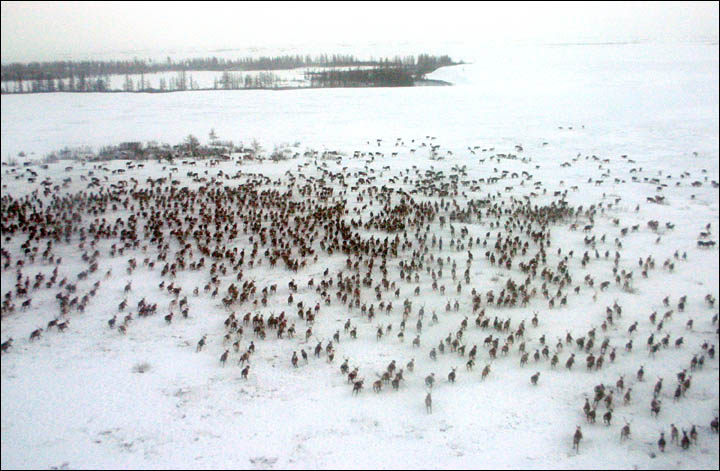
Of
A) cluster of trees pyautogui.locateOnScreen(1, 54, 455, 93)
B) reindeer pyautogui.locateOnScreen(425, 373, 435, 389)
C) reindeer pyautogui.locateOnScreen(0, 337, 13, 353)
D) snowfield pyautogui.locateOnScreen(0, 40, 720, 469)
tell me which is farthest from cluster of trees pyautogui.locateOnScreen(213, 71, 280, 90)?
reindeer pyautogui.locateOnScreen(425, 373, 435, 389)

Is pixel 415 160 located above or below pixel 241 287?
above

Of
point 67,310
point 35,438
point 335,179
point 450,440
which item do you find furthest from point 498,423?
point 335,179

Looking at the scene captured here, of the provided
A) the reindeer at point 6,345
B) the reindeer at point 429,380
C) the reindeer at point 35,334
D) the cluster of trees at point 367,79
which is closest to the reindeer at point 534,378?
the reindeer at point 429,380

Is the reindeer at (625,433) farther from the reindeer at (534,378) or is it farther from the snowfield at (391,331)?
the reindeer at (534,378)

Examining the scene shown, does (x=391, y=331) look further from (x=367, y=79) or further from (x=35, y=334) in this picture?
(x=367, y=79)

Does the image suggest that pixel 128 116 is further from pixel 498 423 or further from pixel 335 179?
pixel 498 423

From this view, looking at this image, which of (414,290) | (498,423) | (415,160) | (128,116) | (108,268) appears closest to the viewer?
(498,423)

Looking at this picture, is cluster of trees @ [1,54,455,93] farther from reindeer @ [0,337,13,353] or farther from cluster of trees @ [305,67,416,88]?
reindeer @ [0,337,13,353]
